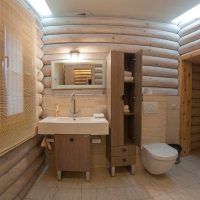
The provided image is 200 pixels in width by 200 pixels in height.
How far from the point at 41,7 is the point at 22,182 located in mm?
2585

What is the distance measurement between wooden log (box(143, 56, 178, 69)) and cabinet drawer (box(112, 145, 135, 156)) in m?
1.55

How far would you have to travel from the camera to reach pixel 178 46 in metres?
3.38

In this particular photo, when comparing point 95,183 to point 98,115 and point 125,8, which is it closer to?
point 98,115

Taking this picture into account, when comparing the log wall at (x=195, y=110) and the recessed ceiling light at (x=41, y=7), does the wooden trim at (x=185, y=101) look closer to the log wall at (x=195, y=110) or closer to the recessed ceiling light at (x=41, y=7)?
the log wall at (x=195, y=110)

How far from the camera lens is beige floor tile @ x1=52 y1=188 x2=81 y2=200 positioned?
2113 millimetres

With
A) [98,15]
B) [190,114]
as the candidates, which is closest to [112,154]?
[190,114]

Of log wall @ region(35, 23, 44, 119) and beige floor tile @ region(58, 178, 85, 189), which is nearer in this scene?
beige floor tile @ region(58, 178, 85, 189)

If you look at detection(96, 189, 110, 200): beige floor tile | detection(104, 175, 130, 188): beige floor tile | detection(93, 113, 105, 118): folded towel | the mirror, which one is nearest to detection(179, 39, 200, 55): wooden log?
the mirror

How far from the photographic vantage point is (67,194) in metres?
2.20

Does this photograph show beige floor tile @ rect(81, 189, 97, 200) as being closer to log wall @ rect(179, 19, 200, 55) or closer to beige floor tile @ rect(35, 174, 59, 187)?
beige floor tile @ rect(35, 174, 59, 187)

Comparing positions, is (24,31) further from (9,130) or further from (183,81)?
(183,81)

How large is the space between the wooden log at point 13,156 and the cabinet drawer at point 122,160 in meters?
1.23

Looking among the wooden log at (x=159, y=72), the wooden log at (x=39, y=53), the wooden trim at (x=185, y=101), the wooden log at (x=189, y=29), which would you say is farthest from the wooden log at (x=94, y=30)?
the wooden trim at (x=185, y=101)

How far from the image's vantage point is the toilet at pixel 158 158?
240 cm
